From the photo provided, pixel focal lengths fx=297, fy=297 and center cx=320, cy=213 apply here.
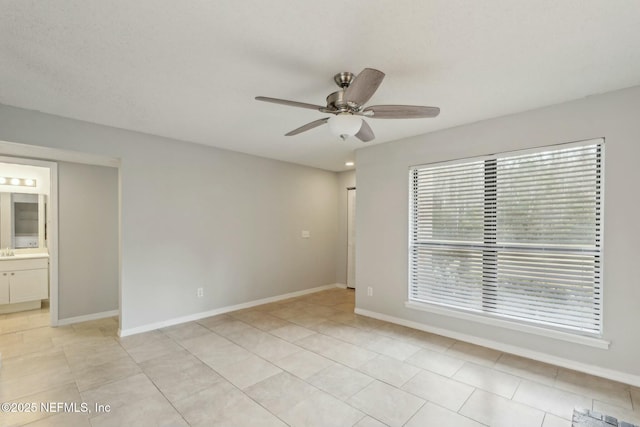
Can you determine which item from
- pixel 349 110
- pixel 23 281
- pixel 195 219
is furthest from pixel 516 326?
pixel 23 281

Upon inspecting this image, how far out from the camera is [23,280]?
448 centimetres

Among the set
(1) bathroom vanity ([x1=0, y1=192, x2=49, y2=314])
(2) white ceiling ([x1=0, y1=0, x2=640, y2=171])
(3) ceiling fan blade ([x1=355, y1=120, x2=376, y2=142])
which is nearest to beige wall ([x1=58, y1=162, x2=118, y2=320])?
(1) bathroom vanity ([x1=0, y1=192, x2=49, y2=314])

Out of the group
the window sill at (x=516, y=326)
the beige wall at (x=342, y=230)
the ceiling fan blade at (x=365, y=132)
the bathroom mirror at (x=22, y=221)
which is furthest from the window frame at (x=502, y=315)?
the bathroom mirror at (x=22, y=221)

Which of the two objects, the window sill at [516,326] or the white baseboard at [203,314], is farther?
the white baseboard at [203,314]

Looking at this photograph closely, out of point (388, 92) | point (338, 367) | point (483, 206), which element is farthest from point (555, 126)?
point (338, 367)

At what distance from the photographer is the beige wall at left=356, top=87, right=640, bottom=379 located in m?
2.49

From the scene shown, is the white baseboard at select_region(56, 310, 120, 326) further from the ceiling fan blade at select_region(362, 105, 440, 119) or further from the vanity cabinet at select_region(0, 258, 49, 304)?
the ceiling fan blade at select_region(362, 105, 440, 119)

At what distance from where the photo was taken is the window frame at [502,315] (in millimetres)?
2615

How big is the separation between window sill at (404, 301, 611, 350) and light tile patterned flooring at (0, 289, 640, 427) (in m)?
0.28

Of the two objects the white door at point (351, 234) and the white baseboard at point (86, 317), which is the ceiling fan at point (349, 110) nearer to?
the white door at point (351, 234)

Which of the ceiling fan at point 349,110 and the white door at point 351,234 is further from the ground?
the ceiling fan at point 349,110

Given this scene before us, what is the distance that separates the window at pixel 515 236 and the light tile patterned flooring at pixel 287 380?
541 millimetres

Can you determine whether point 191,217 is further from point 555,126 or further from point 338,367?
point 555,126

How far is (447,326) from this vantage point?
11.6ft
